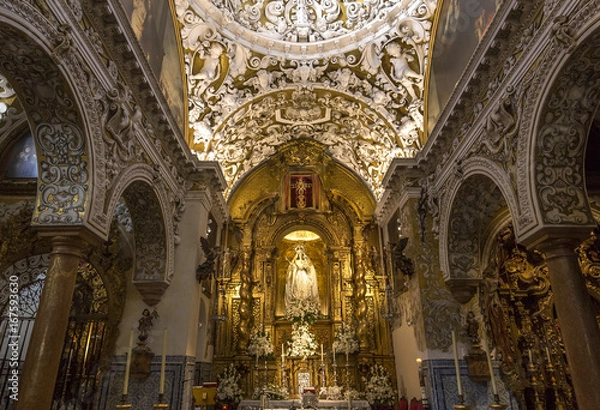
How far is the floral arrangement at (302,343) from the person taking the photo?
11273 mm

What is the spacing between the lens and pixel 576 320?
183 inches

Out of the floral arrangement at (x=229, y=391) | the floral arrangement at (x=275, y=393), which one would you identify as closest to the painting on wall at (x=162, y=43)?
the floral arrangement at (x=229, y=391)

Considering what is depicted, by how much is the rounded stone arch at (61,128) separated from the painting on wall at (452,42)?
608 centimetres

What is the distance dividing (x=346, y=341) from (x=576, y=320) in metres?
7.34

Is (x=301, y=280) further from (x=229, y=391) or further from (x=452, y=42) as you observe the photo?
(x=452, y=42)

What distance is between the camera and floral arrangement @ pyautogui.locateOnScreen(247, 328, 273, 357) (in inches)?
441

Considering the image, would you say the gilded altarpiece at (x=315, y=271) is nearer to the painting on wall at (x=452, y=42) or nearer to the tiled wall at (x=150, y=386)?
the tiled wall at (x=150, y=386)

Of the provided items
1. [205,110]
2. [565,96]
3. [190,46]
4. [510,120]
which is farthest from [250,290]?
[565,96]

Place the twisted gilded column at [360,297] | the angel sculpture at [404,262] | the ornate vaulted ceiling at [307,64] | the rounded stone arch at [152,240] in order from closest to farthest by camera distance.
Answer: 1. the rounded stone arch at [152,240]
2. the angel sculpture at [404,262]
3. the ornate vaulted ceiling at [307,64]
4. the twisted gilded column at [360,297]

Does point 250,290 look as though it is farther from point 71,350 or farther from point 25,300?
point 25,300

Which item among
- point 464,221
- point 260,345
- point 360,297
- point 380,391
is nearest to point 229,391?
point 260,345

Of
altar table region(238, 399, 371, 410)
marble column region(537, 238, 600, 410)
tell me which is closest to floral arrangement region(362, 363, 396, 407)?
altar table region(238, 399, 371, 410)

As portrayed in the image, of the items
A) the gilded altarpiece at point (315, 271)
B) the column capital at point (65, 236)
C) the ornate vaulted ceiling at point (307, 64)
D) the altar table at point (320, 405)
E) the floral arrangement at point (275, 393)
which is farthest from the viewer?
the gilded altarpiece at point (315, 271)

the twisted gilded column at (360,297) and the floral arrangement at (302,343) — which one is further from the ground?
the twisted gilded column at (360,297)
